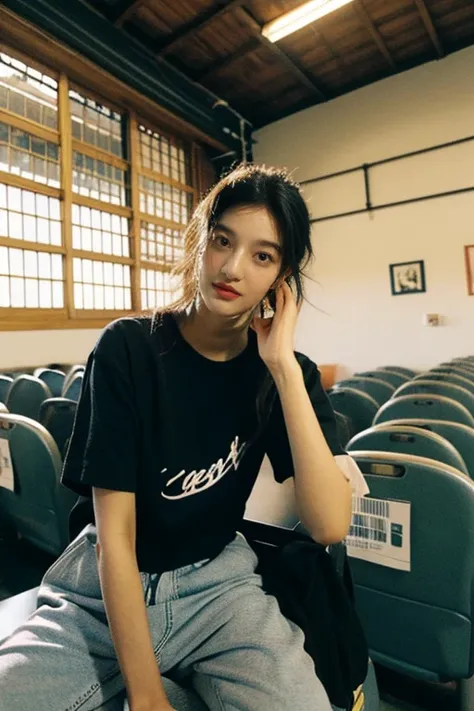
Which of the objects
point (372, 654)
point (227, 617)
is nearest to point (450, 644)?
point (372, 654)

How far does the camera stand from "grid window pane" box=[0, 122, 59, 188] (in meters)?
5.10

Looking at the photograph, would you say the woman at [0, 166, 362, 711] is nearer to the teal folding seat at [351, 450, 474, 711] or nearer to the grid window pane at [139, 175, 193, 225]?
the teal folding seat at [351, 450, 474, 711]

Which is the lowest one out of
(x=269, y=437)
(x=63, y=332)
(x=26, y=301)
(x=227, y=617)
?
(x=227, y=617)

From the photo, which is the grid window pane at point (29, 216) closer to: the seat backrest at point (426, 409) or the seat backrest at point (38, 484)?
the seat backrest at point (38, 484)

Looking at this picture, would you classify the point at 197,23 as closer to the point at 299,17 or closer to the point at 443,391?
the point at 299,17

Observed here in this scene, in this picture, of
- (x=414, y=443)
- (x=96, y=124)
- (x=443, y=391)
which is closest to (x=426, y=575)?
(x=414, y=443)

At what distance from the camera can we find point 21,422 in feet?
5.52

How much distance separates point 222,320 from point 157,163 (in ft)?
22.0

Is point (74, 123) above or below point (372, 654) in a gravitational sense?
above

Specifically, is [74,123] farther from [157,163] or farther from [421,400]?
[421,400]

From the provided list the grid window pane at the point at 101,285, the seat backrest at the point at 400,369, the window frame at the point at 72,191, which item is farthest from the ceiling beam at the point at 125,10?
the seat backrest at the point at 400,369

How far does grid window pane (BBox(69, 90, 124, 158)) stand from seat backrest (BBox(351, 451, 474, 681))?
241 inches

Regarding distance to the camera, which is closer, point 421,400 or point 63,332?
point 421,400

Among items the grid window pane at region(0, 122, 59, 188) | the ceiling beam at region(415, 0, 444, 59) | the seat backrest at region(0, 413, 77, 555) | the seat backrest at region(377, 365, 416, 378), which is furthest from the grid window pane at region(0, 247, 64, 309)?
the ceiling beam at region(415, 0, 444, 59)
